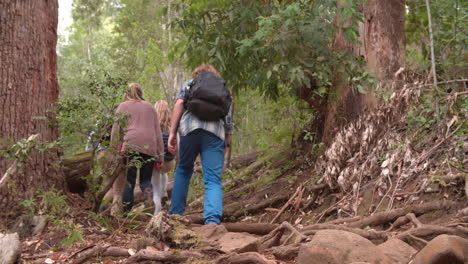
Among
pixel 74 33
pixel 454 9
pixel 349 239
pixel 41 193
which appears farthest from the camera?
pixel 74 33

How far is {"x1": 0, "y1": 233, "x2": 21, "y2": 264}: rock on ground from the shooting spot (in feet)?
12.9

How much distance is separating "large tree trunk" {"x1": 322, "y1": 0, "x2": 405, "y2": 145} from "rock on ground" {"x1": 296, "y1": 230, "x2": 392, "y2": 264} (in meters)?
4.41

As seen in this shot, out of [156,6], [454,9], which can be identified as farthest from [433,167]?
[156,6]

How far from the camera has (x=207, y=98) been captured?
6191mm

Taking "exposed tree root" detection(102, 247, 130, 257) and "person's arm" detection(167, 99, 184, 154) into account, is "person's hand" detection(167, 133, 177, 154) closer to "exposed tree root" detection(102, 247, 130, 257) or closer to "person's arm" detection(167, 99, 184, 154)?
"person's arm" detection(167, 99, 184, 154)

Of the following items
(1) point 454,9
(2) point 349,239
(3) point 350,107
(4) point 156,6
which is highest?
(4) point 156,6

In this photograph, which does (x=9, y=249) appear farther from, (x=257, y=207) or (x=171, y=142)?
(x=257, y=207)

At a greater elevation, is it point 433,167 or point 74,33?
point 74,33

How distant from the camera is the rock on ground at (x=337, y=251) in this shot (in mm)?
3053

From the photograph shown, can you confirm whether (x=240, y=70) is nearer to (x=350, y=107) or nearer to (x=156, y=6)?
(x=350, y=107)

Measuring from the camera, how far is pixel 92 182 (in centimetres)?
564

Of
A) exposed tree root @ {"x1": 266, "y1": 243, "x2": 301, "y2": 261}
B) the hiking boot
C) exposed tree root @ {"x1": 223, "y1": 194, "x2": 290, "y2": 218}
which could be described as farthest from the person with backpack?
exposed tree root @ {"x1": 266, "y1": 243, "x2": 301, "y2": 261}

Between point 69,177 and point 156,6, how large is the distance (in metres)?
18.0

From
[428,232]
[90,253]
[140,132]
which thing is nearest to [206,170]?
[140,132]
